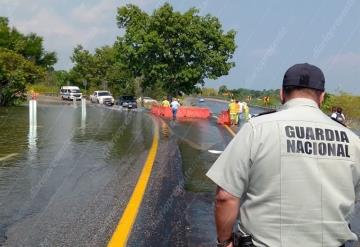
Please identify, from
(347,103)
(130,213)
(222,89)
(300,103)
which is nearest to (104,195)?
(130,213)

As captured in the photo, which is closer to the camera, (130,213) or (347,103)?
(130,213)

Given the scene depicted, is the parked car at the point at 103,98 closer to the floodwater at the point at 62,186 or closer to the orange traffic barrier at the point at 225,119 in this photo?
the orange traffic barrier at the point at 225,119

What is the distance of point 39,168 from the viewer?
11.1 m

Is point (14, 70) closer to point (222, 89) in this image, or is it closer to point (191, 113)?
point (191, 113)

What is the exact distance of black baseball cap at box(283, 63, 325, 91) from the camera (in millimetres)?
2994

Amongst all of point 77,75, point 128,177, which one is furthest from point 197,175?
point 77,75

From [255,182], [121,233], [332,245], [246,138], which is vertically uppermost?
[246,138]

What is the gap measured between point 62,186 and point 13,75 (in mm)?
41507

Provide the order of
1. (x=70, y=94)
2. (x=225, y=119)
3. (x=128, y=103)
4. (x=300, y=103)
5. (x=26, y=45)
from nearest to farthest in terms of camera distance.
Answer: (x=300, y=103)
(x=225, y=119)
(x=128, y=103)
(x=26, y=45)
(x=70, y=94)

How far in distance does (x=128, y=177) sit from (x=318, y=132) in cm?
750

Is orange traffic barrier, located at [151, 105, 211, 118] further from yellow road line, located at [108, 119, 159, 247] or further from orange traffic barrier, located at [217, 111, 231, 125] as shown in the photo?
yellow road line, located at [108, 119, 159, 247]

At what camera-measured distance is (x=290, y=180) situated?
285 cm

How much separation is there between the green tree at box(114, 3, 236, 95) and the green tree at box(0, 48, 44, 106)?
369 inches

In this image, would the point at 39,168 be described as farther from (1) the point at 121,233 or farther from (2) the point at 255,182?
(2) the point at 255,182
